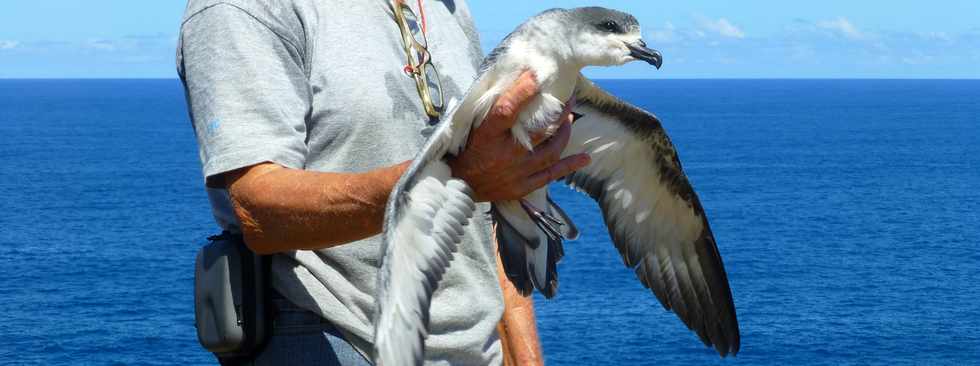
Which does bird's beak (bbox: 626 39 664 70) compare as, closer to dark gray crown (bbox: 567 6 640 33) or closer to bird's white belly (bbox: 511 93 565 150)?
dark gray crown (bbox: 567 6 640 33)

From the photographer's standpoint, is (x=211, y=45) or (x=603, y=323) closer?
(x=211, y=45)

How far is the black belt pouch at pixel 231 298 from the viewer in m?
4.32

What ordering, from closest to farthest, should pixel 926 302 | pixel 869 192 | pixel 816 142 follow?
pixel 926 302 < pixel 869 192 < pixel 816 142

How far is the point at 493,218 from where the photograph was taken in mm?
4750

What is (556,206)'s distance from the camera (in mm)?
4934

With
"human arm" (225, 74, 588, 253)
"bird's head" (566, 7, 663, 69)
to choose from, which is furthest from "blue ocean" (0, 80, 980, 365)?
"human arm" (225, 74, 588, 253)

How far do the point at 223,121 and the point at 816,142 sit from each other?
599ft

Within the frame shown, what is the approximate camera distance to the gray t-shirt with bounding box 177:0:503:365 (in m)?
4.09

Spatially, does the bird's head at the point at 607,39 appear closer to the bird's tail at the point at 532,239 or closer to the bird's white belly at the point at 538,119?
the bird's white belly at the point at 538,119

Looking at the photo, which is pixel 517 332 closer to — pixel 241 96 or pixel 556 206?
pixel 556 206

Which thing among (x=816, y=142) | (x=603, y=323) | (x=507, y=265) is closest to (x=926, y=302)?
(x=603, y=323)

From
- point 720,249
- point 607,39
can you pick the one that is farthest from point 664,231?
point 720,249

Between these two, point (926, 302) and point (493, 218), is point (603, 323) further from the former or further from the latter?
point (493, 218)

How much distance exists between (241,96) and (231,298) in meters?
0.74
